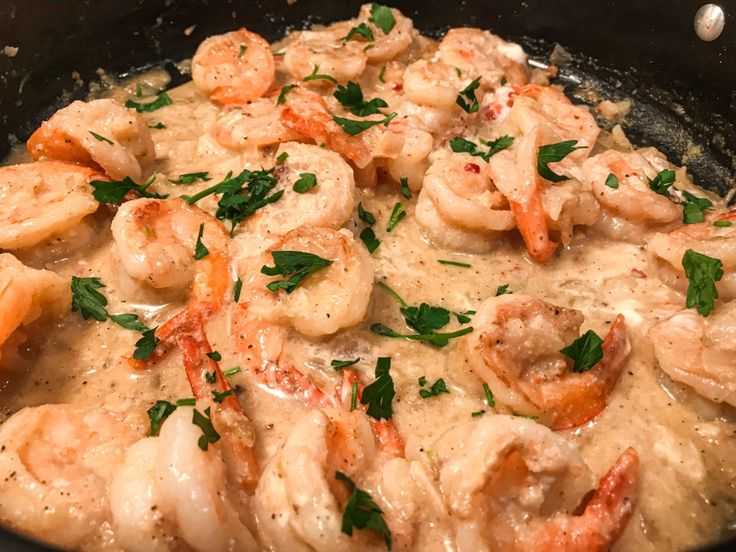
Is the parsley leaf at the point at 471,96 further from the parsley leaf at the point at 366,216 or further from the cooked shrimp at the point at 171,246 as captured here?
the cooked shrimp at the point at 171,246

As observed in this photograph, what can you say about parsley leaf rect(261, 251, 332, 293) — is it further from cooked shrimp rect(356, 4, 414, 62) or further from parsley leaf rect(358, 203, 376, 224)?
cooked shrimp rect(356, 4, 414, 62)

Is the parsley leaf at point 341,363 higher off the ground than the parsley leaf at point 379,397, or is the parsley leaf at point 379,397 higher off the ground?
the parsley leaf at point 379,397

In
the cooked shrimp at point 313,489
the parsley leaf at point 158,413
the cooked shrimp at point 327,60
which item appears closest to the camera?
the cooked shrimp at point 313,489

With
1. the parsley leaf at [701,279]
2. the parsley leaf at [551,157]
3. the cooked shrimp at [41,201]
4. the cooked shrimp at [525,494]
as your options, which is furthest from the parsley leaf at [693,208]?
the cooked shrimp at [41,201]

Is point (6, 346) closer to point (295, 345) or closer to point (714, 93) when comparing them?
point (295, 345)

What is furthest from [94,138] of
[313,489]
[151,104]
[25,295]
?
[313,489]

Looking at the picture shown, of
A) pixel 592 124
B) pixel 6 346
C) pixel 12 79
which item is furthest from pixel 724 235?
pixel 12 79
